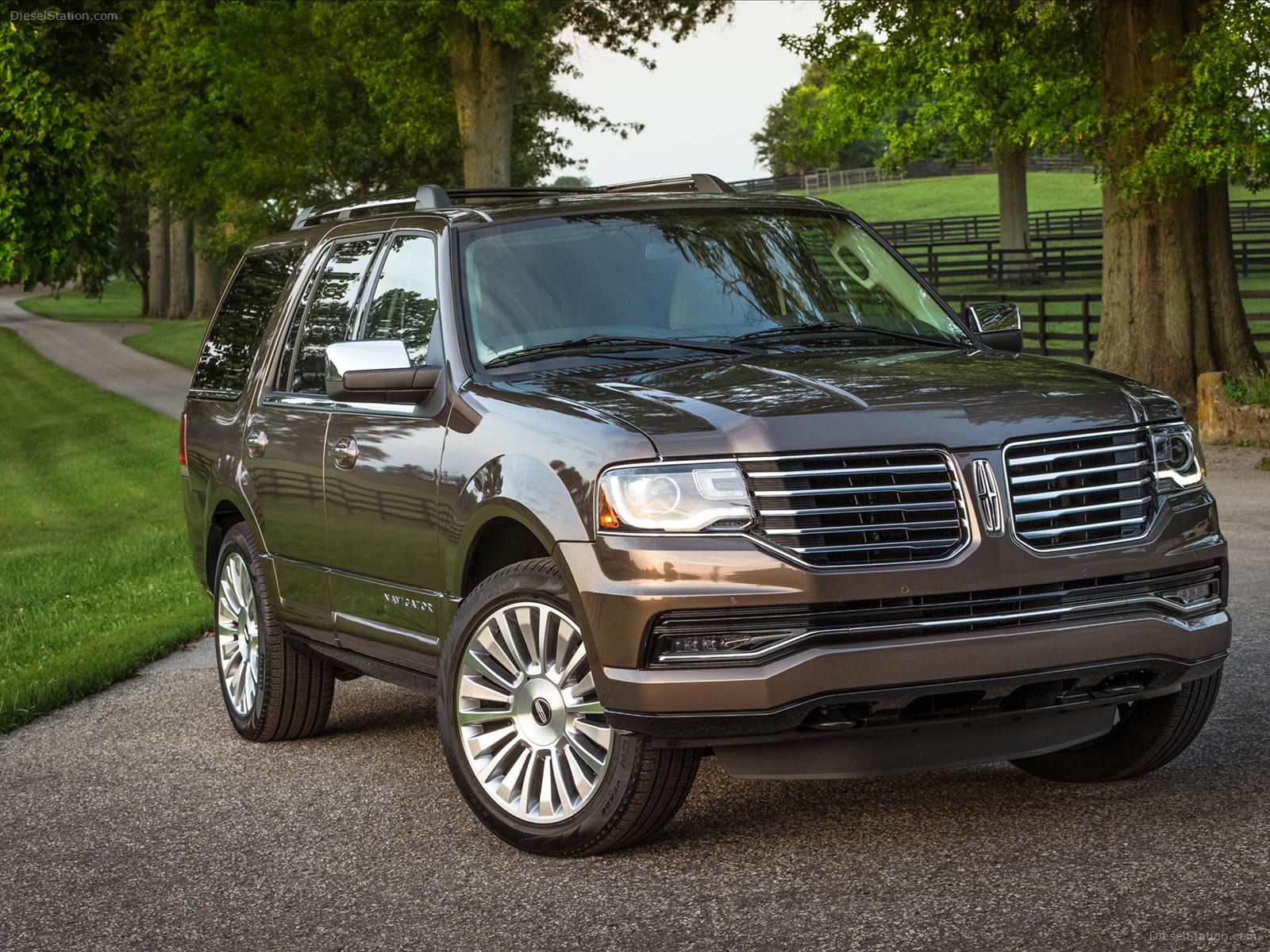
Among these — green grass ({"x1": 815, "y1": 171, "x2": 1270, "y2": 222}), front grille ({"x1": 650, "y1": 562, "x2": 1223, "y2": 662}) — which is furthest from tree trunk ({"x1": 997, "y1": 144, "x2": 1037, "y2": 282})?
front grille ({"x1": 650, "y1": 562, "x2": 1223, "y2": 662})

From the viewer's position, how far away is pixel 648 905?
4.93 m

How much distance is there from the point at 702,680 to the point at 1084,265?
49.5 m

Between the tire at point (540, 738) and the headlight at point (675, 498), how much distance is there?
0.37 m

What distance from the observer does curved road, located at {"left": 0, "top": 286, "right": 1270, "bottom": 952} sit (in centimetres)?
466

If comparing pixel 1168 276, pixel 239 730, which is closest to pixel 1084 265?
pixel 1168 276

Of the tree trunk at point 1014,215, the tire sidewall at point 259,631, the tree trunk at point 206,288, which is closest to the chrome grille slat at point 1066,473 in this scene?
the tire sidewall at point 259,631

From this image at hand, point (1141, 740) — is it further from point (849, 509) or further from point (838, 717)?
point (849, 509)

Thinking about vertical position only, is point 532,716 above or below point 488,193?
below

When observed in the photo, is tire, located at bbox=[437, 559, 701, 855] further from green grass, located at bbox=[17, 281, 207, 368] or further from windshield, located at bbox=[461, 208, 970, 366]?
green grass, located at bbox=[17, 281, 207, 368]

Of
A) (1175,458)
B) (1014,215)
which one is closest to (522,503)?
(1175,458)

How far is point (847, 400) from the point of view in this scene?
511 cm

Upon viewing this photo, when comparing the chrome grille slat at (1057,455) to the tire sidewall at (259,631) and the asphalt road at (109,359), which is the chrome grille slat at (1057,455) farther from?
the asphalt road at (109,359)

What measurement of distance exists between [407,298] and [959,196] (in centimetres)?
9118

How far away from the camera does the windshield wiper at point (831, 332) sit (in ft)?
20.2
